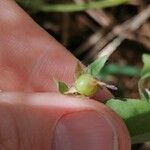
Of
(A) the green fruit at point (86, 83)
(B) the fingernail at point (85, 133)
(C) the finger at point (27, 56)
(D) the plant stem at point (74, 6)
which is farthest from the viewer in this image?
(D) the plant stem at point (74, 6)

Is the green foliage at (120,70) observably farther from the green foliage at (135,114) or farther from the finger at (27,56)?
the green foliage at (135,114)

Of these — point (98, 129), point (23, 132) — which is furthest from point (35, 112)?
point (98, 129)

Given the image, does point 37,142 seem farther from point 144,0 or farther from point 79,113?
point 144,0

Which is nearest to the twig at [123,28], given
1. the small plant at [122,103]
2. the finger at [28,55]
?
the finger at [28,55]

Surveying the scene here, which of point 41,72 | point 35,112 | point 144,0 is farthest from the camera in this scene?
point 144,0

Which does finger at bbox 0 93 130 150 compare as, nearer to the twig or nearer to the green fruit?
the green fruit

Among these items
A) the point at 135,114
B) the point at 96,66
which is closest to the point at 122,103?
the point at 135,114

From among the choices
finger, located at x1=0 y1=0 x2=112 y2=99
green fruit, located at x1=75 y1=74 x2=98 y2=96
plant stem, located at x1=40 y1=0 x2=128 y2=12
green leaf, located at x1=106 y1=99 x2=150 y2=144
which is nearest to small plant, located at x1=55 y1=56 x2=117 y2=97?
green fruit, located at x1=75 y1=74 x2=98 y2=96

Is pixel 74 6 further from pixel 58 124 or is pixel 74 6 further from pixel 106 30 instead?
pixel 58 124
